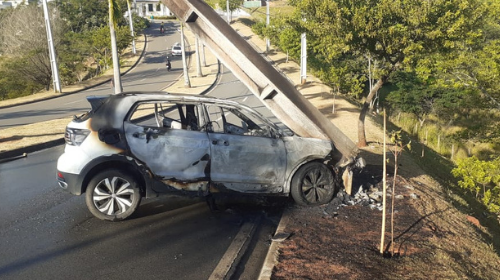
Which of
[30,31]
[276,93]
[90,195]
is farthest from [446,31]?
[30,31]

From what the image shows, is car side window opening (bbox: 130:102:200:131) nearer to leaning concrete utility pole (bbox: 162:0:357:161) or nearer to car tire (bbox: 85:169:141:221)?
car tire (bbox: 85:169:141:221)

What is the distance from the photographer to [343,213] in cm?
588

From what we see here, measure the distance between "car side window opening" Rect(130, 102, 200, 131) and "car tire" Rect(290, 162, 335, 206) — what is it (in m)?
1.67

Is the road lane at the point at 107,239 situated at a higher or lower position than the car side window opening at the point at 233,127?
lower

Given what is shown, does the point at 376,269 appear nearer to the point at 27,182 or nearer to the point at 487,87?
the point at 27,182

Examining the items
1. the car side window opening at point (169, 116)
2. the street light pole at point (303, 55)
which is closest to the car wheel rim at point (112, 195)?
the car side window opening at point (169, 116)

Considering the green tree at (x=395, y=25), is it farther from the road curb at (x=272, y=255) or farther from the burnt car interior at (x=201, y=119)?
the road curb at (x=272, y=255)

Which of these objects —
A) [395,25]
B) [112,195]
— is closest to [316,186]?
[112,195]

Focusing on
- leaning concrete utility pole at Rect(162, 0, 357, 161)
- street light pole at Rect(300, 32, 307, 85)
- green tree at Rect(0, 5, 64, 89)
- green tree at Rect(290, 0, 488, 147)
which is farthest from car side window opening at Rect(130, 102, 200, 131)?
green tree at Rect(0, 5, 64, 89)

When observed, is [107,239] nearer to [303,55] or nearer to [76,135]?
[76,135]

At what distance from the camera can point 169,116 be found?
21.8ft

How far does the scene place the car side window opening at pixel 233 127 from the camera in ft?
19.6

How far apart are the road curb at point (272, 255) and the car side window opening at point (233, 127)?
52.1 inches

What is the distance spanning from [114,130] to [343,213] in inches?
134
